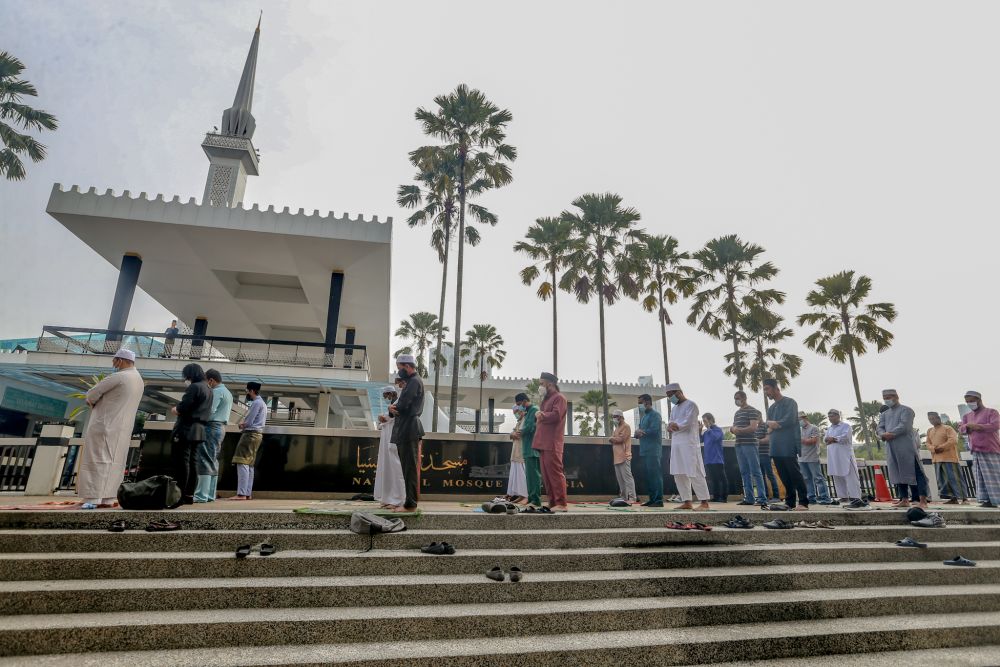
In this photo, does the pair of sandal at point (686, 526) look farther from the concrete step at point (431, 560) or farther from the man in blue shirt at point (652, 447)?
the man in blue shirt at point (652, 447)

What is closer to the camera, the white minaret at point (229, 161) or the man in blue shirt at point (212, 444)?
the man in blue shirt at point (212, 444)

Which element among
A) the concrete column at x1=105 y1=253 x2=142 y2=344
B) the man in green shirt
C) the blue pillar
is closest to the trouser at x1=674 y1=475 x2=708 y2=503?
the man in green shirt

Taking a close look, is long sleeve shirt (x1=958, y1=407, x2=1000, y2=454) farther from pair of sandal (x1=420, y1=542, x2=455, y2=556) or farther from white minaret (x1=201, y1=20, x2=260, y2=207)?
white minaret (x1=201, y1=20, x2=260, y2=207)

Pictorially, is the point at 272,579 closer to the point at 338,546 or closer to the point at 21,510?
the point at 338,546

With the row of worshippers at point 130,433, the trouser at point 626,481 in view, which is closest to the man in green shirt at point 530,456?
the trouser at point 626,481

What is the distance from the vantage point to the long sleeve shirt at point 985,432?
742cm

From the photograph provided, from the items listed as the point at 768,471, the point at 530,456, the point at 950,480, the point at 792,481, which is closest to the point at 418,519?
the point at 530,456

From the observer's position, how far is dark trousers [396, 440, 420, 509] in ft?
17.1

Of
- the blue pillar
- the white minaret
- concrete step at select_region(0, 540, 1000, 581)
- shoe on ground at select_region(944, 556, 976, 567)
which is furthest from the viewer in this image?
the white minaret

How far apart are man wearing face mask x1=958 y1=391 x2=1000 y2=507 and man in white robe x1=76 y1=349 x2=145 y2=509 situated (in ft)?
39.6

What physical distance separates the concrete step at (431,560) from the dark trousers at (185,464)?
1.93 m

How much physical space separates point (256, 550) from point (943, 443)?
10.8 meters

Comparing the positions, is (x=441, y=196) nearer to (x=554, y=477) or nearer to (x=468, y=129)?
(x=468, y=129)

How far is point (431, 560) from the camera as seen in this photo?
3.90 m
